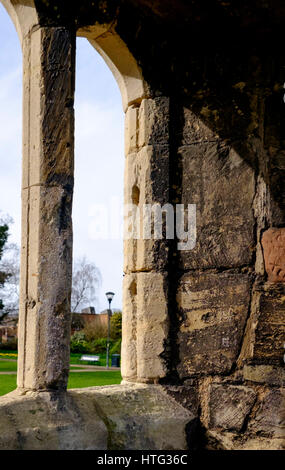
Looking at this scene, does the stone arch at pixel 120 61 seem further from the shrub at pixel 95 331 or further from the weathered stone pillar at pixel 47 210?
the shrub at pixel 95 331

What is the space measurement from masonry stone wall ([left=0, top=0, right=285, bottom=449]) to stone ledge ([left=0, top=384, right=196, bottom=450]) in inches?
0.5

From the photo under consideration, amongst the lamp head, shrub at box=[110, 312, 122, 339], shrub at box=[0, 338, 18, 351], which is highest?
the lamp head

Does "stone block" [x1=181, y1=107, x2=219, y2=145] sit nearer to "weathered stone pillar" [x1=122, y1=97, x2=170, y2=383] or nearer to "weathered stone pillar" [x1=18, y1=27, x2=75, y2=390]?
"weathered stone pillar" [x1=122, y1=97, x2=170, y2=383]

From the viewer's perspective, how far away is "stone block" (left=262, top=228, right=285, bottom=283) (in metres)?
3.25

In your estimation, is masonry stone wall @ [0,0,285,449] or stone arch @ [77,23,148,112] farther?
stone arch @ [77,23,148,112]

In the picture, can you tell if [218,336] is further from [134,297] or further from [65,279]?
[65,279]

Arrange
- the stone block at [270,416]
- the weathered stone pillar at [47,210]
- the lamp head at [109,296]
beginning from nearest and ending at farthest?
the weathered stone pillar at [47,210], the stone block at [270,416], the lamp head at [109,296]

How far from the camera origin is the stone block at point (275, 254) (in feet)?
10.6

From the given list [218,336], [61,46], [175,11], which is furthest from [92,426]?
[175,11]

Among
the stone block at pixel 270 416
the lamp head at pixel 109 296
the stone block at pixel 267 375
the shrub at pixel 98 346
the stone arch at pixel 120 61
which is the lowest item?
the shrub at pixel 98 346

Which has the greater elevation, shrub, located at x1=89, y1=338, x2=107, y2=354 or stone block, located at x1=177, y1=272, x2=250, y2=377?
stone block, located at x1=177, y1=272, x2=250, y2=377

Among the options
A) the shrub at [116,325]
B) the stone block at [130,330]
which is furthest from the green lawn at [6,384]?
the shrub at [116,325]

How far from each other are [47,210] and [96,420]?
100 centimetres

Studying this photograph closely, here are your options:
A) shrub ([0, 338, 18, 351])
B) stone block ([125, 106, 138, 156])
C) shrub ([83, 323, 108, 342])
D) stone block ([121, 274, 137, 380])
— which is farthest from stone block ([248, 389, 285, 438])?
shrub ([0, 338, 18, 351])
